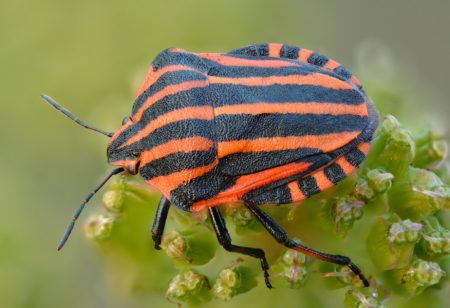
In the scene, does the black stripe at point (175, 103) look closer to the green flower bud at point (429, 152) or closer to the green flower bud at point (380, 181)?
the green flower bud at point (380, 181)

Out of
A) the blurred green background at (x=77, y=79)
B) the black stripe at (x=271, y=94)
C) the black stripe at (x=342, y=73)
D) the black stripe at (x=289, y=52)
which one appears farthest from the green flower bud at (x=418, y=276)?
the blurred green background at (x=77, y=79)

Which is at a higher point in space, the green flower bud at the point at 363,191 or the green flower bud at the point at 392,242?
the green flower bud at the point at 363,191

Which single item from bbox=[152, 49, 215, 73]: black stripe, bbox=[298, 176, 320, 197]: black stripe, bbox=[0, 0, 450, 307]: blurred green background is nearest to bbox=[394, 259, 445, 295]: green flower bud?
bbox=[298, 176, 320, 197]: black stripe

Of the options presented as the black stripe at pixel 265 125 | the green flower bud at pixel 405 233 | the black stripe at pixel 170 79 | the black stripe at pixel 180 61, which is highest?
the black stripe at pixel 180 61

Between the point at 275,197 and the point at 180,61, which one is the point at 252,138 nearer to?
the point at 275,197

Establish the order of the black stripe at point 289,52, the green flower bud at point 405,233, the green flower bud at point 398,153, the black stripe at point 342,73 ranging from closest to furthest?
the green flower bud at point 405,233 < the green flower bud at point 398,153 < the black stripe at point 342,73 < the black stripe at point 289,52

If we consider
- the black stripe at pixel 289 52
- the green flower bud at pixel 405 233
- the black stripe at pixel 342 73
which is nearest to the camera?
the green flower bud at pixel 405 233

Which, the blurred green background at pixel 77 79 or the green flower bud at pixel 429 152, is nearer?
the green flower bud at pixel 429 152
